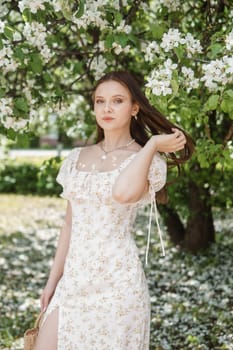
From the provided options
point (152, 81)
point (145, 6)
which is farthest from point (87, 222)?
point (145, 6)

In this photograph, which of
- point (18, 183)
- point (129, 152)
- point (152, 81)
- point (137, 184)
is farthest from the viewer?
point (18, 183)

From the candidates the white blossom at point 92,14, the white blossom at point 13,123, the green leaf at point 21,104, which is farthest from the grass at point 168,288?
the white blossom at point 92,14

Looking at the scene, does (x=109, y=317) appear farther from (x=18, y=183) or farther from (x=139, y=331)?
(x=18, y=183)

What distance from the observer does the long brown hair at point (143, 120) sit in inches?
118

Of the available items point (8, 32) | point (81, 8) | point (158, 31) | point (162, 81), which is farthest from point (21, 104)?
point (162, 81)

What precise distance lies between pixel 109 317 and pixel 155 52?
1479mm

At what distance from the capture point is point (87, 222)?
9.55 ft

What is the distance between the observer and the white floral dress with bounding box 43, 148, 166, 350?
2877 mm

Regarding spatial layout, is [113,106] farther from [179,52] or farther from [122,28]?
[122,28]

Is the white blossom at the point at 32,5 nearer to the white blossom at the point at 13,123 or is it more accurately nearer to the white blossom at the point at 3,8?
the white blossom at the point at 3,8

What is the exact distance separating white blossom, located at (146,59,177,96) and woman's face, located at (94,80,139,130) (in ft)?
1.07

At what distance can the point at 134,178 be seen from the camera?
2789 millimetres

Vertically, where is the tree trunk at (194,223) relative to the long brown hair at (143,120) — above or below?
below

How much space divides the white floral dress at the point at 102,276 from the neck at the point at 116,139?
0.13m
